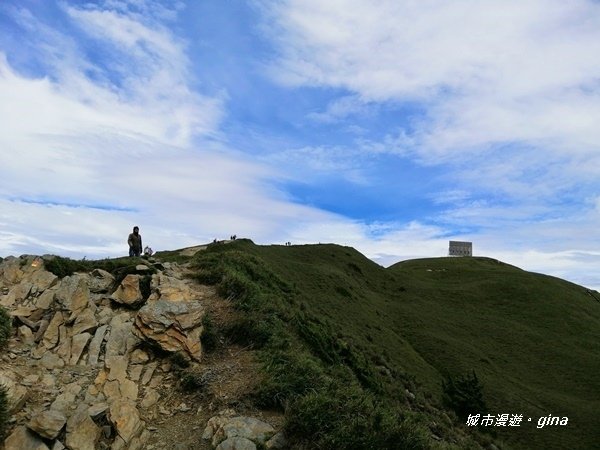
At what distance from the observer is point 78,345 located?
1427 cm

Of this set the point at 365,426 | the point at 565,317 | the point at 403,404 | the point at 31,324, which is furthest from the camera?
the point at 565,317

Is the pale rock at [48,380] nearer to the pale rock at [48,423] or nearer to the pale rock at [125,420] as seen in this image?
Result: the pale rock at [48,423]

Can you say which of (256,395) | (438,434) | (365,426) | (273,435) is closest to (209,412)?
(256,395)

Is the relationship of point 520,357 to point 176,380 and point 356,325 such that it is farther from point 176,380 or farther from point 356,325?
point 176,380

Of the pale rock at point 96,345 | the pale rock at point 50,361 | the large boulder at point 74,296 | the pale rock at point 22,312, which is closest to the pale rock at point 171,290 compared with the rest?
the pale rock at point 96,345

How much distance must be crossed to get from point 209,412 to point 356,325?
34456 mm

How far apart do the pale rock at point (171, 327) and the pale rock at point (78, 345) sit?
5.73 ft

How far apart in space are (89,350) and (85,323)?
4.46ft

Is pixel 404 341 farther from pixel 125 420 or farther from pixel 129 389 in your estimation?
pixel 125 420

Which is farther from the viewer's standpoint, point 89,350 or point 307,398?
point 89,350

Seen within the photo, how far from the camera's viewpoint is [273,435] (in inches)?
407

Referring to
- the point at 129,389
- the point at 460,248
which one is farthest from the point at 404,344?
the point at 460,248

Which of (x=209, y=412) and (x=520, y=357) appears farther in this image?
(x=520, y=357)

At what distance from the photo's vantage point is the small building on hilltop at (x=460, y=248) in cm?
16086
